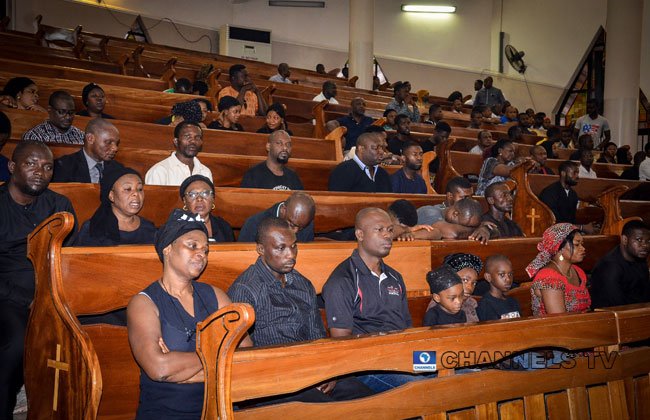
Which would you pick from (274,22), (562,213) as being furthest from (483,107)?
(274,22)

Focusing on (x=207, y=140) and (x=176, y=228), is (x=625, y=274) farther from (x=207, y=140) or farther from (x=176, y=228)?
(x=207, y=140)

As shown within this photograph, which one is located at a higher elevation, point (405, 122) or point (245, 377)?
point (405, 122)

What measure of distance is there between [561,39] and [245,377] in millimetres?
16312

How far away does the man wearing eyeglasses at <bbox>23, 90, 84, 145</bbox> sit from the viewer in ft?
14.4

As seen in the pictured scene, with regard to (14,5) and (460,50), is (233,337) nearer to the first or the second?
(14,5)

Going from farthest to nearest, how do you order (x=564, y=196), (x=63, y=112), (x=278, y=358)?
(x=564, y=196) < (x=63, y=112) < (x=278, y=358)

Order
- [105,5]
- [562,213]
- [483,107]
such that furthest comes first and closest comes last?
[105,5], [483,107], [562,213]

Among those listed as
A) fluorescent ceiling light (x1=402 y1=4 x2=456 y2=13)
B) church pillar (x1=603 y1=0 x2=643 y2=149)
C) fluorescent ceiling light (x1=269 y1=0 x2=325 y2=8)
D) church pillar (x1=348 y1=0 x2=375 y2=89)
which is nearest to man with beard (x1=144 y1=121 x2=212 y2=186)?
church pillar (x1=348 y1=0 x2=375 y2=89)

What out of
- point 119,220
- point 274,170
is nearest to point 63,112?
point 274,170

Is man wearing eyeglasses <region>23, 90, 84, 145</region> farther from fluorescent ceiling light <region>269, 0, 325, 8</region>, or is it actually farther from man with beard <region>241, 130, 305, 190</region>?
fluorescent ceiling light <region>269, 0, 325, 8</region>

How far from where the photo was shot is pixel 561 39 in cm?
1596

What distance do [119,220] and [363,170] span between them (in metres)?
2.30

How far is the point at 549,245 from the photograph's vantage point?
3.49 metres

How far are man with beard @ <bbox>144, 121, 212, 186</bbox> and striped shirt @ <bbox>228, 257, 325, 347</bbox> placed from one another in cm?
165
